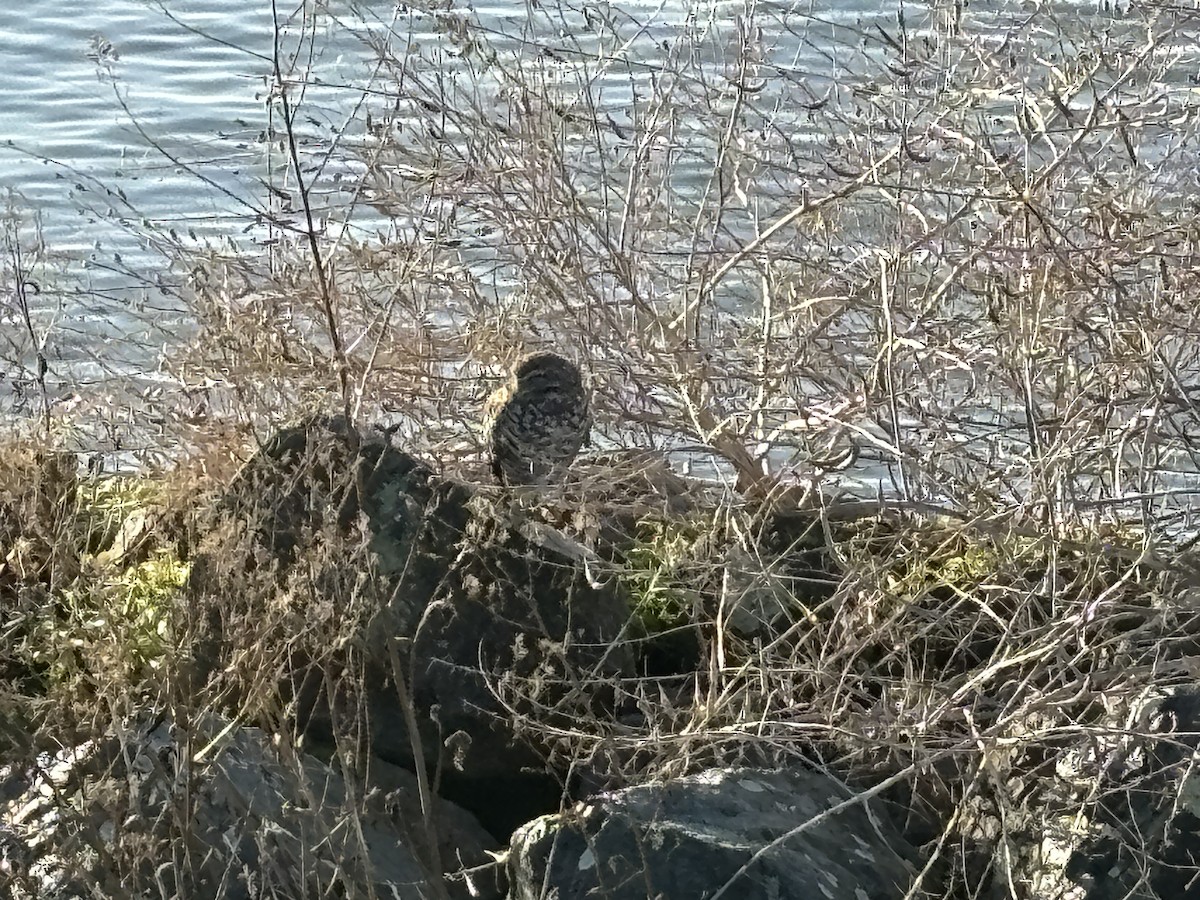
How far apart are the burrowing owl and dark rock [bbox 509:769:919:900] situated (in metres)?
1.48

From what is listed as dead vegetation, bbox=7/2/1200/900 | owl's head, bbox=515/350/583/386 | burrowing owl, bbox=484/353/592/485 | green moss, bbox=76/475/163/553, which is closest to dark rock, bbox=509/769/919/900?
dead vegetation, bbox=7/2/1200/900

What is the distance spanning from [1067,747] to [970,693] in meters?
0.33

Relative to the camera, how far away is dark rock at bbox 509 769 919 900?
3.23 m

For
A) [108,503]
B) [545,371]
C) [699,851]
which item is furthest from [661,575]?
[108,503]

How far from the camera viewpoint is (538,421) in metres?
4.72

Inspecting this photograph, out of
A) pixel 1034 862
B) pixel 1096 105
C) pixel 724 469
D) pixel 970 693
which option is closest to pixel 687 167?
pixel 724 469

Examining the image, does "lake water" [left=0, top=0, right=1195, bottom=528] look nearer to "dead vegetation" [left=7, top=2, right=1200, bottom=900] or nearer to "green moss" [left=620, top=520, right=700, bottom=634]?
"dead vegetation" [left=7, top=2, right=1200, bottom=900]

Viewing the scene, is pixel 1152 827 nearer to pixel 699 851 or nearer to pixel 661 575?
pixel 699 851

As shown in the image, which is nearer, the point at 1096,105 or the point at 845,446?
the point at 1096,105

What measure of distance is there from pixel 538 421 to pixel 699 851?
177 cm

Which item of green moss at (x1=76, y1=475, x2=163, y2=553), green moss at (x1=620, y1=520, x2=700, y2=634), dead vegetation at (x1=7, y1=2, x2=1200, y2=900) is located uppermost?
dead vegetation at (x1=7, y1=2, x2=1200, y2=900)

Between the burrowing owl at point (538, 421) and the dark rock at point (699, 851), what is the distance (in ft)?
4.87

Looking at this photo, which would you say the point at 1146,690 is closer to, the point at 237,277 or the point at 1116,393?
the point at 1116,393

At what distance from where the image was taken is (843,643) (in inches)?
167
